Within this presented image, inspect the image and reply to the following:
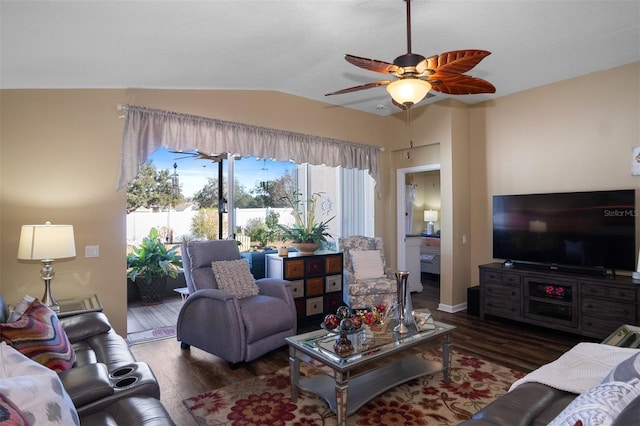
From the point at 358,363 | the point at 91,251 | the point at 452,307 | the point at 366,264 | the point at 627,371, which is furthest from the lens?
the point at 452,307

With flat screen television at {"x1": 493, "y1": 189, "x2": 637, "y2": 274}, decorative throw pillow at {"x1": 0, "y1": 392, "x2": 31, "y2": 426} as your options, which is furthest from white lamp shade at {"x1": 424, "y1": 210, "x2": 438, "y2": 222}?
decorative throw pillow at {"x1": 0, "y1": 392, "x2": 31, "y2": 426}

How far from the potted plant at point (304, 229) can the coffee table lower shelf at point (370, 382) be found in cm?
196

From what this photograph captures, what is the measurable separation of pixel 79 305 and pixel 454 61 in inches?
137

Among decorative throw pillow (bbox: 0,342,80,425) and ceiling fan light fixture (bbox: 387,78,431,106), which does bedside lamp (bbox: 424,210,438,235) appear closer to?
ceiling fan light fixture (bbox: 387,78,431,106)

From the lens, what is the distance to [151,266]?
541cm

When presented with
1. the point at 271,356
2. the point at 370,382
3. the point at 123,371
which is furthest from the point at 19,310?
the point at 370,382

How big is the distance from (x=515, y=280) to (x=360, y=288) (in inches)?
71.8

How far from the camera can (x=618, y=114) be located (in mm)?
3926

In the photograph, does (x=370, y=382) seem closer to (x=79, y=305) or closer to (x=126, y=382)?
(x=126, y=382)

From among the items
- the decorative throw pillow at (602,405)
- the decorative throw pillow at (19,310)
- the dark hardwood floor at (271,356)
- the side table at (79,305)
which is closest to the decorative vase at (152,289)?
the dark hardwood floor at (271,356)

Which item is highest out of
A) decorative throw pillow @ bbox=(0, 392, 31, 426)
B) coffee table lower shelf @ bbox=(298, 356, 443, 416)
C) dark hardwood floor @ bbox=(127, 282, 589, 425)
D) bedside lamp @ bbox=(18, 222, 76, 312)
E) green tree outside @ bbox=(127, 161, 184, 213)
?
green tree outside @ bbox=(127, 161, 184, 213)

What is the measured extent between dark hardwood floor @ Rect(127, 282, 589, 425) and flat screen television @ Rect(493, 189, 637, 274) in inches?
33.0

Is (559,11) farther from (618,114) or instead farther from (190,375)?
(190,375)

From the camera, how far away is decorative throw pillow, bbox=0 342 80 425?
1.09m
